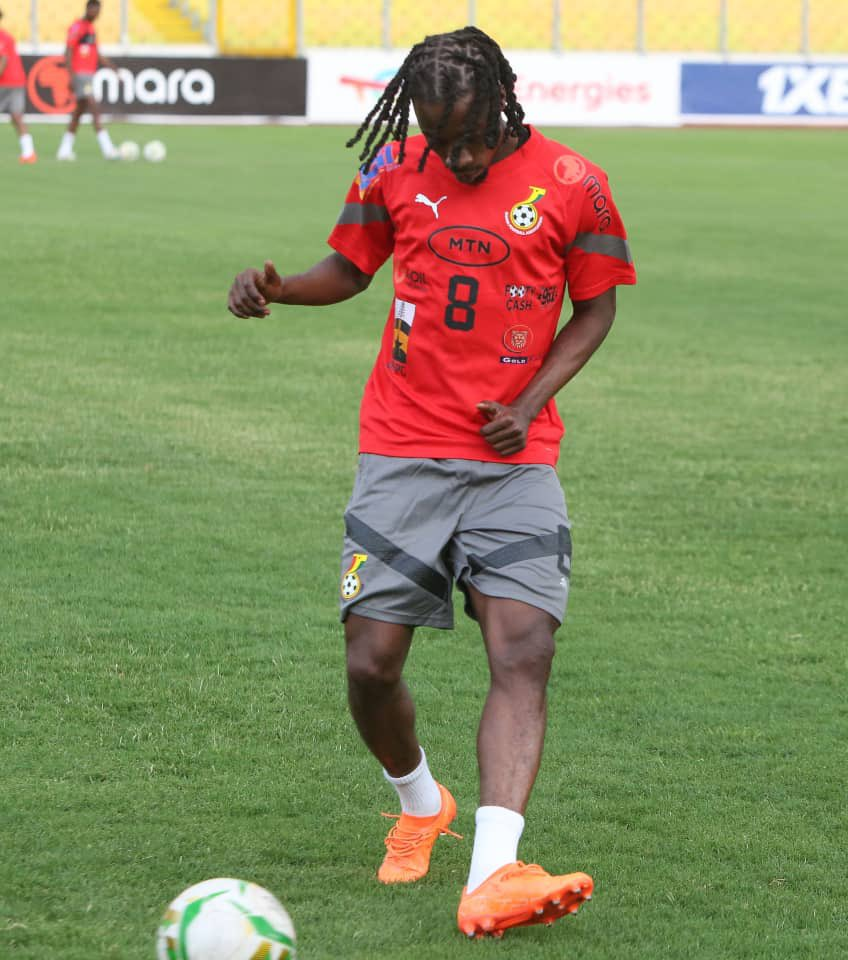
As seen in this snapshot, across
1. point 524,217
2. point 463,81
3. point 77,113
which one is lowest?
point 77,113

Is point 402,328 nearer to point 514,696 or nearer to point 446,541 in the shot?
point 446,541

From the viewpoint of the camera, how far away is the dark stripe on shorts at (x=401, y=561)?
4320 mm

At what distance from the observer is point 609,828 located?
15.7 feet

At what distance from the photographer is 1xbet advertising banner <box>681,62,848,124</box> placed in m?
37.6

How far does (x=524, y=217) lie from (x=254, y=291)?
723 mm

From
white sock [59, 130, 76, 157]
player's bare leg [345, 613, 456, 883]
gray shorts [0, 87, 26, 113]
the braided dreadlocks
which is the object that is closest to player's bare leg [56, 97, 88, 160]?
white sock [59, 130, 76, 157]

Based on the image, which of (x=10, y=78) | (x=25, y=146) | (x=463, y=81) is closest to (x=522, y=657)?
(x=463, y=81)

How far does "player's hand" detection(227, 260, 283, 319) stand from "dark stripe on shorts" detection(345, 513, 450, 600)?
632mm

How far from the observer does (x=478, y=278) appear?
433cm

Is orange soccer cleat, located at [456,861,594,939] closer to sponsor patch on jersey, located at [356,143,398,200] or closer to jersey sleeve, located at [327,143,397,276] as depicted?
jersey sleeve, located at [327,143,397,276]

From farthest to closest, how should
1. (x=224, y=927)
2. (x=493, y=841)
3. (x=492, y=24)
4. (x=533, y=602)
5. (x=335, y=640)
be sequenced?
(x=492, y=24), (x=335, y=640), (x=533, y=602), (x=493, y=841), (x=224, y=927)

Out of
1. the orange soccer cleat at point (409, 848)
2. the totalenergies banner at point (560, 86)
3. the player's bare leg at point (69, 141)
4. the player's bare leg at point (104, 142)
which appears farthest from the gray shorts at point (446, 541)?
the totalenergies banner at point (560, 86)

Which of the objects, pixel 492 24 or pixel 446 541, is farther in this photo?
pixel 492 24

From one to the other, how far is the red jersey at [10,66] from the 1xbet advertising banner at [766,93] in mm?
16218
